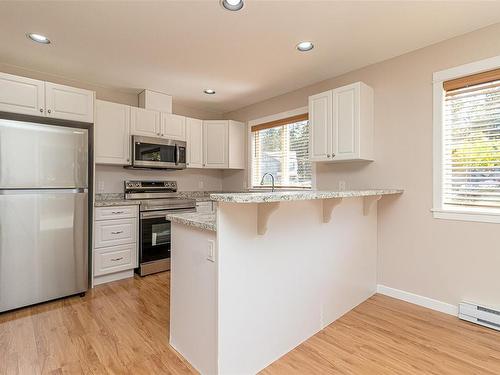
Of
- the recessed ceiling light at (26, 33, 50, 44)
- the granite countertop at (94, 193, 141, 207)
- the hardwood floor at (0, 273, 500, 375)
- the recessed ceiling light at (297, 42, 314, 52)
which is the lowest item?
the hardwood floor at (0, 273, 500, 375)

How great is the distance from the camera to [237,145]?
15.0 ft

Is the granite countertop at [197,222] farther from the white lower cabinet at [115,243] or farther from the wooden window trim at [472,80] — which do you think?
the wooden window trim at [472,80]

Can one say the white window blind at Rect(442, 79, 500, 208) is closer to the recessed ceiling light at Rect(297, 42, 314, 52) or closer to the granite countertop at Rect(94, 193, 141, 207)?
the recessed ceiling light at Rect(297, 42, 314, 52)

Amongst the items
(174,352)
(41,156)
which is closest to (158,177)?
(41,156)

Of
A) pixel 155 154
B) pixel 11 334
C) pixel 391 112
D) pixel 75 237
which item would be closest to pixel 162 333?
pixel 11 334

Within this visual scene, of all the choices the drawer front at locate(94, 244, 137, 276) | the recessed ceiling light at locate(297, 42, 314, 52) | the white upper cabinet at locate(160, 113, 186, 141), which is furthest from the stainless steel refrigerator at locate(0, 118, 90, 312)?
the recessed ceiling light at locate(297, 42, 314, 52)

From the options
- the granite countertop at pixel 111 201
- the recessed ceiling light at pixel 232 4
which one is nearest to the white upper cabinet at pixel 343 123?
the recessed ceiling light at pixel 232 4

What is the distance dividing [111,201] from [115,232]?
39 centimetres

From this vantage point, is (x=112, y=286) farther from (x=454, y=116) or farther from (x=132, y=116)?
(x=454, y=116)

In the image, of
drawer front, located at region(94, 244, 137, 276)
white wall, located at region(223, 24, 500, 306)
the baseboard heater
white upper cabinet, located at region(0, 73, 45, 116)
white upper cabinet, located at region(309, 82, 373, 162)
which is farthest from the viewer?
drawer front, located at region(94, 244, 137, 276)

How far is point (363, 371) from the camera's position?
5.65 ft

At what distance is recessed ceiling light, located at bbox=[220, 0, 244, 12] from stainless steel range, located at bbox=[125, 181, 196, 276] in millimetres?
2487

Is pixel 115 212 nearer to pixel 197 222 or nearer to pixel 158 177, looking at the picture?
pixel 158 177

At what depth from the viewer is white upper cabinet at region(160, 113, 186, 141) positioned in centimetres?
395
